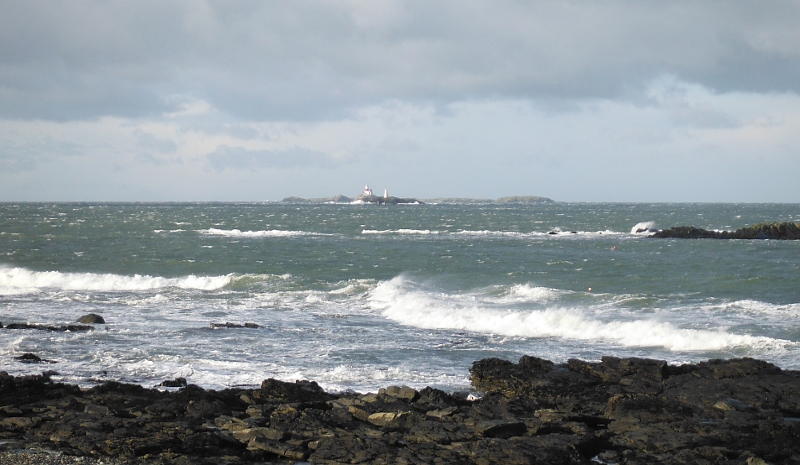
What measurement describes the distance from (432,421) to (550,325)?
1309cm

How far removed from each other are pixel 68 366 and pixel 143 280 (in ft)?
66.7

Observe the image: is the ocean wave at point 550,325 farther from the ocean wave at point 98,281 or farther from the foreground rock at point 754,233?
the foreground rock at point 754,233

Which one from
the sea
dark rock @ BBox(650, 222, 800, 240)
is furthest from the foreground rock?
the sea

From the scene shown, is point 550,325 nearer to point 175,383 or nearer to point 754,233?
point 175,383

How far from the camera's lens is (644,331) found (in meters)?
23.1

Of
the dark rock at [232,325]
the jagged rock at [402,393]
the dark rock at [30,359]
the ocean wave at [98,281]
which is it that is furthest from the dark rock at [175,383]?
the ocean wave at [98,281]

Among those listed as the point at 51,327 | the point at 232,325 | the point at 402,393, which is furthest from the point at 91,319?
the point at 402,393

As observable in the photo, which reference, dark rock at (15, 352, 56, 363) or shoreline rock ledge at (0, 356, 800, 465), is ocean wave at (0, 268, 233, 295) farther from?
shoreline rock ledge at (0, 356, 800, 465)

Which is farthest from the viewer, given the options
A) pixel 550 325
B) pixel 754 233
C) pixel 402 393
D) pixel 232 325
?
pixel 754 233

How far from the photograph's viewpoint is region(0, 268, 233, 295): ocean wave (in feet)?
118

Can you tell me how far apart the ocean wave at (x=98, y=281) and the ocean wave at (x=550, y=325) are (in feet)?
34.8

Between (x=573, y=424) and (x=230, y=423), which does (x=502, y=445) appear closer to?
(x=573, y=424)

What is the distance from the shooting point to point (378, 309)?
29453mm

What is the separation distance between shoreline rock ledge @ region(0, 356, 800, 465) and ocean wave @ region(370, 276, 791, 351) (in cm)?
550
